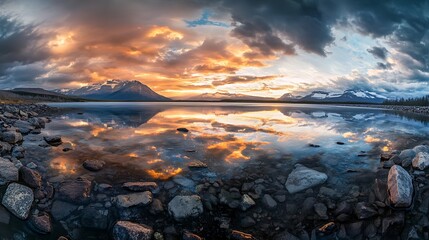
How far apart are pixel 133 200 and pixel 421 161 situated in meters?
10.3

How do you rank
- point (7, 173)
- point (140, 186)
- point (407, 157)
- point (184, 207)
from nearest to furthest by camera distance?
point (184, 207)
point (7, 173)
point (140, 186)
point (407, 157)

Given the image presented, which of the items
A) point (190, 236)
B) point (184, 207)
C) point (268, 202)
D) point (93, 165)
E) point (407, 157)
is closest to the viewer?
point (190, 236)

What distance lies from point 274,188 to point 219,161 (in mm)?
3532

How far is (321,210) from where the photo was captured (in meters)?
7.22

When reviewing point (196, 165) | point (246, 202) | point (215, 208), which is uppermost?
point (196, 165)

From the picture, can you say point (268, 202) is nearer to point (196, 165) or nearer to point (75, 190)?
point (196, 165)

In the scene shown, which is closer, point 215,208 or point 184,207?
point 184,207

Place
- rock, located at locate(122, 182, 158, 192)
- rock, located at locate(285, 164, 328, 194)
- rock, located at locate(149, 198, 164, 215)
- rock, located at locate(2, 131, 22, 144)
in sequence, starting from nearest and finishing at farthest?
rock, located at locate(149, 198, 164, 215)
rock, located at locate(122, 182, 158, 192)
rock, located at locate(285, 164, 328, 194)
rock, located at locate(2, 131, 22, 144)

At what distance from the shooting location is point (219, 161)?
38.0 ft

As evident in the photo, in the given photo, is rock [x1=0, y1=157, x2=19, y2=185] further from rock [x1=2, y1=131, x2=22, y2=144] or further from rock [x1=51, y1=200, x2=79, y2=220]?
rock [x1=2, y1=131, x2=22, y2=144]

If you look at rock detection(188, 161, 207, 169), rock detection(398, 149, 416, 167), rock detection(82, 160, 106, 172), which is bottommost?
rock detection(188, 161, 207, 169)

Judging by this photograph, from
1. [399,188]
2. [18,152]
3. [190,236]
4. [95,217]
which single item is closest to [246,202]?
[190,236]

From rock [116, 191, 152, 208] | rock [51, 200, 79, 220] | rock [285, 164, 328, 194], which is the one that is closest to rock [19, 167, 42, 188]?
rock [51, 200, 79, 220]

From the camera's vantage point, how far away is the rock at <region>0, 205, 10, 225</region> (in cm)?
632
